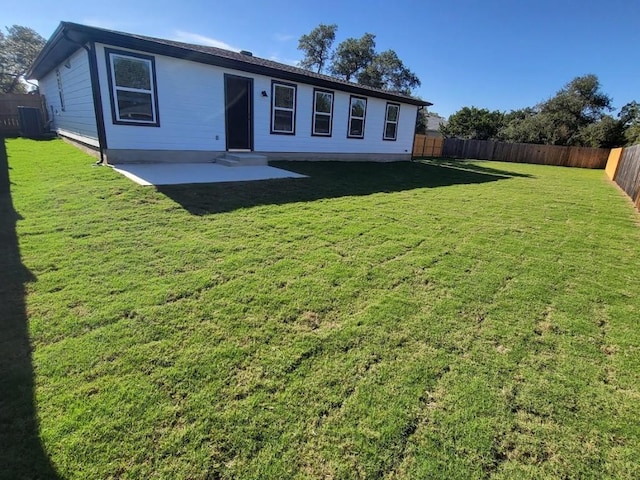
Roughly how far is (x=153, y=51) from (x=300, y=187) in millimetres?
4768

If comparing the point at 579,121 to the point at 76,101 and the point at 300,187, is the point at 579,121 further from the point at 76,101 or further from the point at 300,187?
the point at 76,101

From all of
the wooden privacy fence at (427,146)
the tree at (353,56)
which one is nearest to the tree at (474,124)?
the tree at (353,56)

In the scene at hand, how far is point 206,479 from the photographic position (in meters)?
1.45

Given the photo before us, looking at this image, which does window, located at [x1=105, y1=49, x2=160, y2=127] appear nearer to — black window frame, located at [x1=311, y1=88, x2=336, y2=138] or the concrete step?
the concrete step

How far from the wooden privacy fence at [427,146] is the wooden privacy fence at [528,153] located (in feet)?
2.32

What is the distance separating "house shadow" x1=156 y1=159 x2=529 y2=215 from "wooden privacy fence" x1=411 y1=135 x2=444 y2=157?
39.1 ft

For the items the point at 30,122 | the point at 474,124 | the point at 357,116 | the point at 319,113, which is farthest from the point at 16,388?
the point at 474,124

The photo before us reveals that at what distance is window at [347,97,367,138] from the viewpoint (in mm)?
12758

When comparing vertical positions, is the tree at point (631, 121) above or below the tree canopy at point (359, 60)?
below

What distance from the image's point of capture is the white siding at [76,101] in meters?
8.46

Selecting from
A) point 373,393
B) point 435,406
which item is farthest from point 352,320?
point 435,406

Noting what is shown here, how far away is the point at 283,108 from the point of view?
10734mm

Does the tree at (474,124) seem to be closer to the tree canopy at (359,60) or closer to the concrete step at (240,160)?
the tree canopy at (359,60)

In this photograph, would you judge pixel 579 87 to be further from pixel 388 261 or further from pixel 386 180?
pixel 388 261
